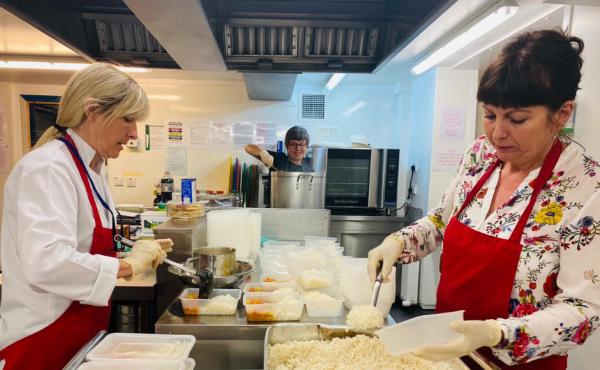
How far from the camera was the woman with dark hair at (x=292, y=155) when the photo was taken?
370 cm

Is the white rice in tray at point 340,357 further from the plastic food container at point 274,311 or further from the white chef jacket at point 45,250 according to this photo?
the white chef jacket at point 45,250

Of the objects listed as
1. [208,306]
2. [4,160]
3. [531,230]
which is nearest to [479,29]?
[531,230]

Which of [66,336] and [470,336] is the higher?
[470,336]

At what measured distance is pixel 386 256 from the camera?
4.49ft

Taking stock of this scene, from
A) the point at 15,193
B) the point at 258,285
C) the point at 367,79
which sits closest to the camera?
the point at 15,193

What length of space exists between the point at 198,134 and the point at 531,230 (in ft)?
14.5

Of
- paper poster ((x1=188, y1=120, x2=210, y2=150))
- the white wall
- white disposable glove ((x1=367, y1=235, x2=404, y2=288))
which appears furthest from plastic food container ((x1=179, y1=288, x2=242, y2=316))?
paper poster ((x1=188, y1=120, x2=210, y2=150))

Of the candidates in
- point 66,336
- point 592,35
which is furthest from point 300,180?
point 592,35

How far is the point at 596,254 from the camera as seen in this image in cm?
94

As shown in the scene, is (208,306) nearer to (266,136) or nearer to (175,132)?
(266,136)

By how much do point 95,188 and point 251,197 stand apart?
3139 mm

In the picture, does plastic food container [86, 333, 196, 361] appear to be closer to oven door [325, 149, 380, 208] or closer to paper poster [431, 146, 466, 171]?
oven door [325, 149, 380, 208]

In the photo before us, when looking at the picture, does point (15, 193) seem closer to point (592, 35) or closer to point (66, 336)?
point (66, 336)

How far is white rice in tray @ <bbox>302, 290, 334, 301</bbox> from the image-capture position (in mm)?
1335
